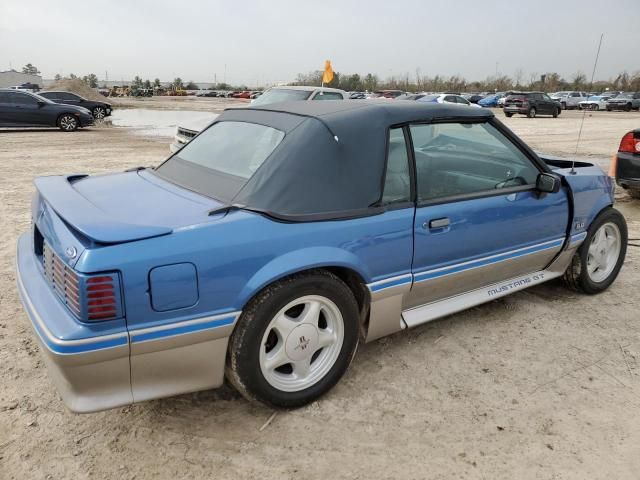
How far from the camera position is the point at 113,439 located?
2.47 meters

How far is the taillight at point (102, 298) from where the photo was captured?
6.77 feet

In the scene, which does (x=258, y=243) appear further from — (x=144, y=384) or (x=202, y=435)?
(x=202, y=435)

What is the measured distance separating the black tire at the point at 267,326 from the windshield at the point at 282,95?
25.6 feet

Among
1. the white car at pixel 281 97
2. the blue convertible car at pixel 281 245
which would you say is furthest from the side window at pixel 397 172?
the white car at pixel 281 97

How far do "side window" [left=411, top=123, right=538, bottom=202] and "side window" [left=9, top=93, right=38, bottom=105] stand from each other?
1617cm

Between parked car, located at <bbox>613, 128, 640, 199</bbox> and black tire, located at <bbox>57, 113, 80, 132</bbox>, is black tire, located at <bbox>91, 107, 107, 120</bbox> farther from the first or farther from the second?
parked car, located at <bbox>613, 128, 640, 199</bbox>

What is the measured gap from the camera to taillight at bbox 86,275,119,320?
206 cm

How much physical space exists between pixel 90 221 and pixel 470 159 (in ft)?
8.23

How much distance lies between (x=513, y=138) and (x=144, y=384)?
276 centimetres

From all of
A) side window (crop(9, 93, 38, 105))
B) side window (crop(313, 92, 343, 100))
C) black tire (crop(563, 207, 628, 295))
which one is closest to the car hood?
black tire (crop(563, 207, 628, 295))

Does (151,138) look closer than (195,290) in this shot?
No

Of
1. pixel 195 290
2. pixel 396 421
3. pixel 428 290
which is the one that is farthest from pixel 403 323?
pixel 195 290

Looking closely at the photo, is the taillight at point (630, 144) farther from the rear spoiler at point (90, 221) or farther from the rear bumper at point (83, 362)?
the rear bumper at point (83, 362)

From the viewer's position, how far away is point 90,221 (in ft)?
7.52
